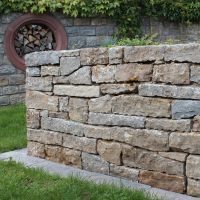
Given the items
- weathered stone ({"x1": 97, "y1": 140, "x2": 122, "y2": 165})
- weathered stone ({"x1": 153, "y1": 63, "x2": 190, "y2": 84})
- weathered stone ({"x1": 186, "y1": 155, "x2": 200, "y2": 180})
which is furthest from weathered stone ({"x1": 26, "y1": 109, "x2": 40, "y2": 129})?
weathered stone ({"x1": 186, "y1": 155, "x2": 200, "y2": 180})

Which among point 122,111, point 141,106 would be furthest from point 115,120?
point 141,106

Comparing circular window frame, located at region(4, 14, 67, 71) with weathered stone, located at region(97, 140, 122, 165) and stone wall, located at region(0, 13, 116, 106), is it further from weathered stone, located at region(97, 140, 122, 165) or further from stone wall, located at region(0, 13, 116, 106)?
weathered stone, located at region(97, 140, 122, 165)

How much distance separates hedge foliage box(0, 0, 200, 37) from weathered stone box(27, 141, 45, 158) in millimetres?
4341

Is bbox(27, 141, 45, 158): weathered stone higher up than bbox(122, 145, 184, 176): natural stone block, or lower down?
lower down

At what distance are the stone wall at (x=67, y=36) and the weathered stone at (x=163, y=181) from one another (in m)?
4.87

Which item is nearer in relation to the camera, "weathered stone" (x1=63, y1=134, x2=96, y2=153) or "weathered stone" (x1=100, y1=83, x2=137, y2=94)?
"weathered stone" (x1=100, y1=83, x2=137, y2=94)

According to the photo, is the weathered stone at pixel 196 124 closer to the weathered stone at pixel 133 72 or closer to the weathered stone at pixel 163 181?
the weathered stone at pixel 163 181

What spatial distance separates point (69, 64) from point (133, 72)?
862mm

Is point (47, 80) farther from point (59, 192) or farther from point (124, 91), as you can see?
point (59, 192)

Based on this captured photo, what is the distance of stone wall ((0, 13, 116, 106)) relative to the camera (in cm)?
890

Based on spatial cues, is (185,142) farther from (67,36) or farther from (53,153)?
(67,36)

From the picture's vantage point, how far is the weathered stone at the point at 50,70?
492cm

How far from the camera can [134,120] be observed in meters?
4.19

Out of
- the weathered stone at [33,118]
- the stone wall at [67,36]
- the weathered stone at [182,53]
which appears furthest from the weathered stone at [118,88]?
the stone wall at [67,36]
